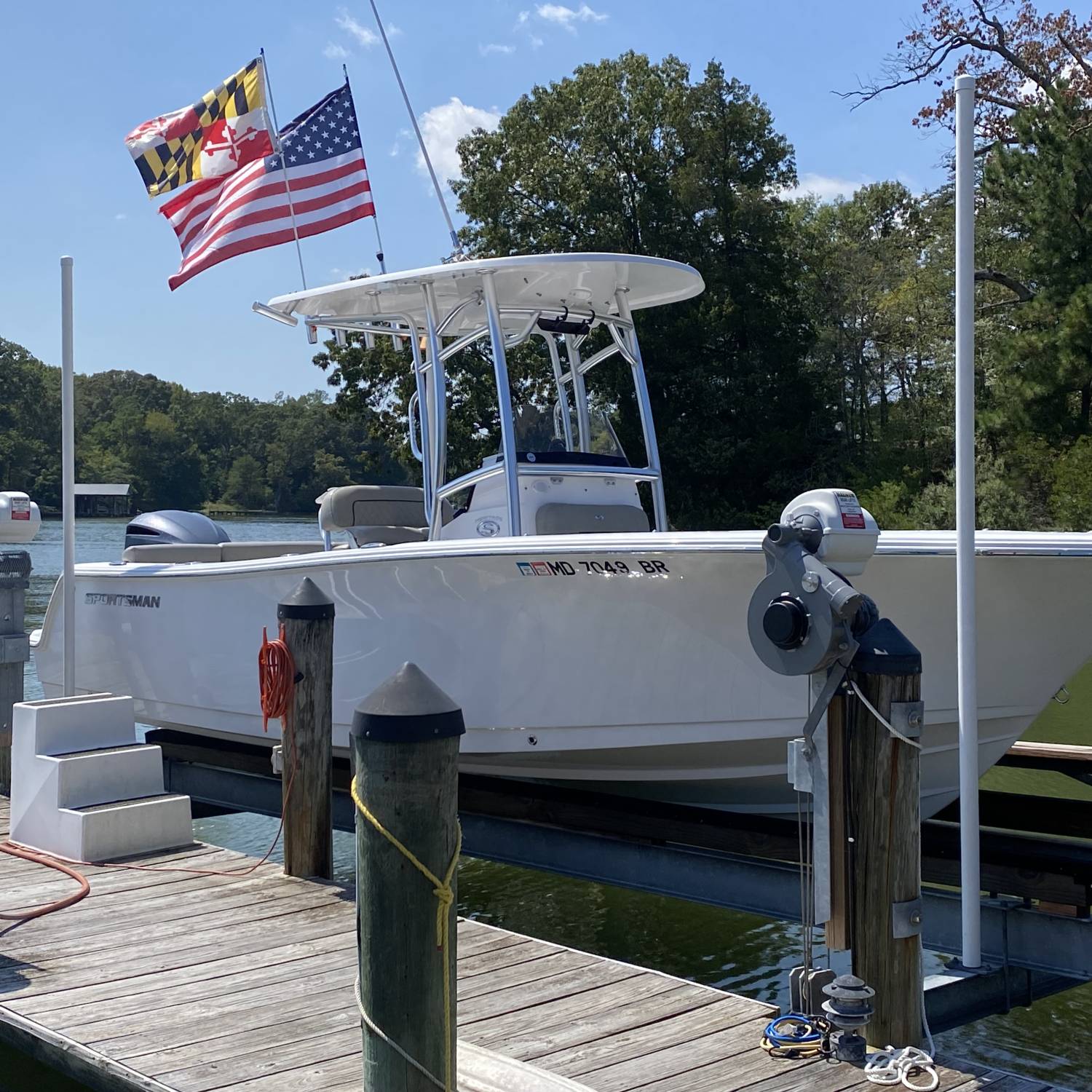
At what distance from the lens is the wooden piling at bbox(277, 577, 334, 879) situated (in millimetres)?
5352

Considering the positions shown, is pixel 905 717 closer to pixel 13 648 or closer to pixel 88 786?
pixel 88 786

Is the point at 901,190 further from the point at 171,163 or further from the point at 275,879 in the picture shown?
the point at 275,879

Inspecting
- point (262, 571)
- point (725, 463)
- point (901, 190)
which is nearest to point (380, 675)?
point (262, 571)

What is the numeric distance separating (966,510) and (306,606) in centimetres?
268

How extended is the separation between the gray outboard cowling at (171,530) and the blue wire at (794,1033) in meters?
5.78

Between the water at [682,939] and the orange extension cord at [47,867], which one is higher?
the orange extension cord at [47,867]

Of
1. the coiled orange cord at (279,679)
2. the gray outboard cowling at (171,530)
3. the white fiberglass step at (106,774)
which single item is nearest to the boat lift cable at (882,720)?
the coiled orange cord at (279,679)

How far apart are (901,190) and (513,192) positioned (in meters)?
16.2

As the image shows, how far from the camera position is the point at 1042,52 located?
24.6 metres

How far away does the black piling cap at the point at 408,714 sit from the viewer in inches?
108

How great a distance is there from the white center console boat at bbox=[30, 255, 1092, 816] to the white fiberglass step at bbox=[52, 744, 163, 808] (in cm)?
107

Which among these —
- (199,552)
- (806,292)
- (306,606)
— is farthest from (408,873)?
A: (806,292)

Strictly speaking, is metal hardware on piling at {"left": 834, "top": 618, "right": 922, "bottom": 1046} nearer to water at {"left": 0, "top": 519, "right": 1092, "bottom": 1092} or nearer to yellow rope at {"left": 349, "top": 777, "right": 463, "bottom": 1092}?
yellow rope at {"left": 349, "top": 777, "right": 463, "bottom": 1092}

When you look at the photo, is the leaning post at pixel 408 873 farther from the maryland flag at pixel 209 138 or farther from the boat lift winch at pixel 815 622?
the maryland flag at pixel 209 138
